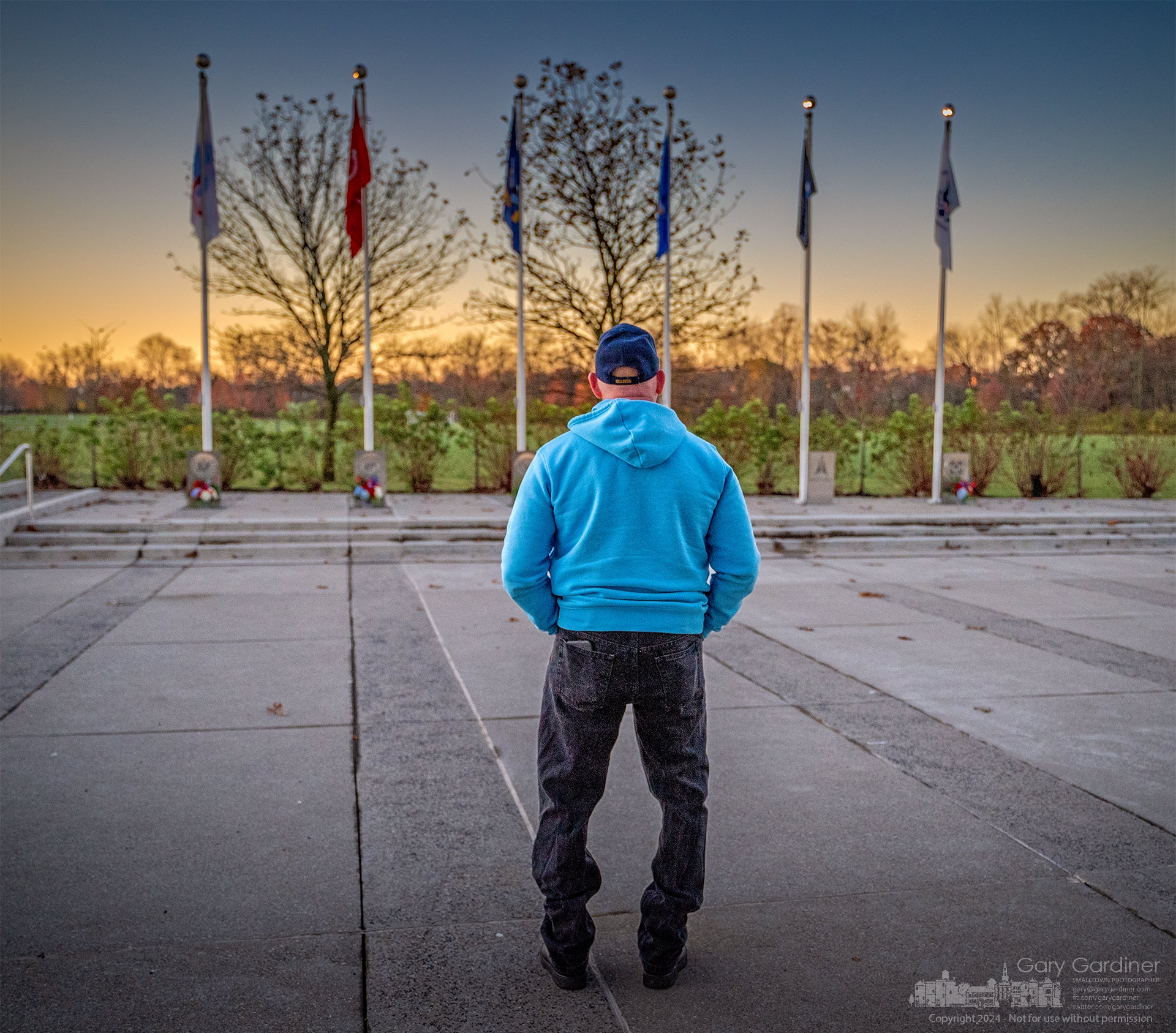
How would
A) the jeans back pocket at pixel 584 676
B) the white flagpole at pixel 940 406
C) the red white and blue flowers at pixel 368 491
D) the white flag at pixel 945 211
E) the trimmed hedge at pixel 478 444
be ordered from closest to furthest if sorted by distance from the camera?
the jeans back pocket at pixel 584 676
the red white and blue flowers at pixel 368 491
the white flag at pixel 945 211
the white flagpole at pixel 940 406
the trimmed hedge at pixel 478 444

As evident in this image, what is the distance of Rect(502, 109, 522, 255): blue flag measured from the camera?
15.5 metres

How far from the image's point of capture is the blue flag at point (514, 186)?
50.9 feet

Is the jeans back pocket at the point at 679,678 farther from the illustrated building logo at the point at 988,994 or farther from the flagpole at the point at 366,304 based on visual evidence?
the flagpole at the point at 366,304

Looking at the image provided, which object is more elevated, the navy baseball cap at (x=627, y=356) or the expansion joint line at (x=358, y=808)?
the navy baseball cap at (x=627, y=356)

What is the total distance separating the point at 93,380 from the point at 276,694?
20.9m

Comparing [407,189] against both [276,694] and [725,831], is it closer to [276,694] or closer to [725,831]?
[276,694]

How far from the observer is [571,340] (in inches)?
822

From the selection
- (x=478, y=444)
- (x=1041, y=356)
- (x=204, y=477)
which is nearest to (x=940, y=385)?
(x=478, y=444)

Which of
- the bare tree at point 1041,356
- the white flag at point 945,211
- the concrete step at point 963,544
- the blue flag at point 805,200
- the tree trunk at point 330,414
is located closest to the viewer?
the concrete step at point 963,544

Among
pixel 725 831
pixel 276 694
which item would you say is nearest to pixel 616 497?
pixel 725 831

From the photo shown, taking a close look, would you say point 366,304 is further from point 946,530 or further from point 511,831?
point 511,831

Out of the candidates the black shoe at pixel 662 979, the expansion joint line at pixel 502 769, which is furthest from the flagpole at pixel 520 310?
the black shoe at pixel 662 979

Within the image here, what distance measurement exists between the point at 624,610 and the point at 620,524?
0.24 metres

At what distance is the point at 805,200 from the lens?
16500mm
